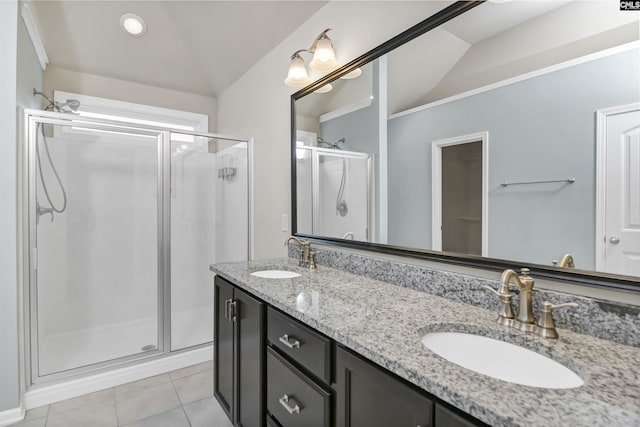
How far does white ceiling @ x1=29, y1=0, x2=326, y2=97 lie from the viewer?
7.40 feet

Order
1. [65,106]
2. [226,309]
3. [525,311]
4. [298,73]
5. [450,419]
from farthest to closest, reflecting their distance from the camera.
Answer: [65,106], [298,73], [226,309], [525,311], [450,419]

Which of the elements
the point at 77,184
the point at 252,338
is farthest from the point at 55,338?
the point at 252,338

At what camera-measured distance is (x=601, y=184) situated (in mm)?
852

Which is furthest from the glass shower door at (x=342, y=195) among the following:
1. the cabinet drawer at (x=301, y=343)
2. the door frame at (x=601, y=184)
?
the door frame at (x=601, y=184)

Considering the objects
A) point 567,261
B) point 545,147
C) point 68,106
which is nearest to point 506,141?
point 545,147

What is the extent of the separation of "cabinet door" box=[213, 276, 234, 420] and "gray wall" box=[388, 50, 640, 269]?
123 cm

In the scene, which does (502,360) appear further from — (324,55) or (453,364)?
(324,55)

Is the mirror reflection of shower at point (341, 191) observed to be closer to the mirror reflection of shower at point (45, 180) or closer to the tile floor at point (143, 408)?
the tile floor at point (143, 408)

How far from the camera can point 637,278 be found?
2.59ft

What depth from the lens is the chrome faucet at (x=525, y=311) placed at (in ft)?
2.74

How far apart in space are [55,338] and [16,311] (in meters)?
0.50

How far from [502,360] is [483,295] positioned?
0.26m

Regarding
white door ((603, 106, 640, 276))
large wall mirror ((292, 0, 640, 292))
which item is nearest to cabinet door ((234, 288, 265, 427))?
large wall mirror ((292, 0, 640, 292))

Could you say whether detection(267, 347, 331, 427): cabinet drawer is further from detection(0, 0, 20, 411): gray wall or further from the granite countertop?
detection(0, 0, 20, 411): gray wall
